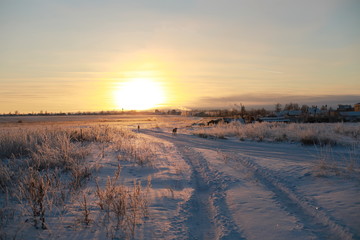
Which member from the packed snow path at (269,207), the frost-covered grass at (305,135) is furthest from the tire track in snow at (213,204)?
the frost-covered grass at (305,135)

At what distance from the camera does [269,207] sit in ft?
15.9

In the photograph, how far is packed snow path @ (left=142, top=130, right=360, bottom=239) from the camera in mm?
3807

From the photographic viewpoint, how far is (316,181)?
6488mm

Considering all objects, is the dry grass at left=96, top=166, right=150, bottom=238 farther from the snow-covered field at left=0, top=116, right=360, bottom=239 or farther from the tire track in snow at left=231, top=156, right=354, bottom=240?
the tire track in snow at left=231, top=156, right=354, bottom=240

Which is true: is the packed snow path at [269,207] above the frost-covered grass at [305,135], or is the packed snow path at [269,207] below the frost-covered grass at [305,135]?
below

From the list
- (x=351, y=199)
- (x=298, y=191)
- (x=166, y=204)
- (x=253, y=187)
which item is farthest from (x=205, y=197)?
(x=351, y=199)

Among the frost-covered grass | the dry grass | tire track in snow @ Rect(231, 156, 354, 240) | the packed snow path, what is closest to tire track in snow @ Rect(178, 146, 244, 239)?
the packed snow path

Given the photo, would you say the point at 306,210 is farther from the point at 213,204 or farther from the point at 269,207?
the point at 213,204

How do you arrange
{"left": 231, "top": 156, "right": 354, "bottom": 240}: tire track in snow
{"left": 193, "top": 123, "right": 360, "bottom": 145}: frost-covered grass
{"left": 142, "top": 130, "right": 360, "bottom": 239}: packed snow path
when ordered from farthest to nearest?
{"left": 193, "top": 123, "right": 360, "bottom": 145}: frost-covered grass
{"left": 142, "top": 130, "right": 360, "bottom": 239}: packed snow path
{"left": 231, "top": 156, "right": 354, "bottom": 240}: tire track in snow

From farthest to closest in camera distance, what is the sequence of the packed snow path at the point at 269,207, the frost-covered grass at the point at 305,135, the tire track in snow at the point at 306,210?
the frost-covered grass at the point at 305,135
the packed snow path at the point at 269,207
the tire track in snow at the point at 306,210

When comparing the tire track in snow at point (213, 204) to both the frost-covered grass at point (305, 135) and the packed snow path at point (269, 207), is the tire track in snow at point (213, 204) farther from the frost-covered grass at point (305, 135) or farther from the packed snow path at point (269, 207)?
the frost-covered grass at point (305, 135)

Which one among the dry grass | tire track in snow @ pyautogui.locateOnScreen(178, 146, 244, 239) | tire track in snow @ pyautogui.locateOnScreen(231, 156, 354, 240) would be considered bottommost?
tire track in snow @ pyautogui.locateOnScreen(178, 146, 244, 239)

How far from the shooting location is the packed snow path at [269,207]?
3.81 m

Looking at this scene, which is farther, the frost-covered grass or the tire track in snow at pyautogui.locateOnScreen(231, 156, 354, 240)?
the frost-covered grass
